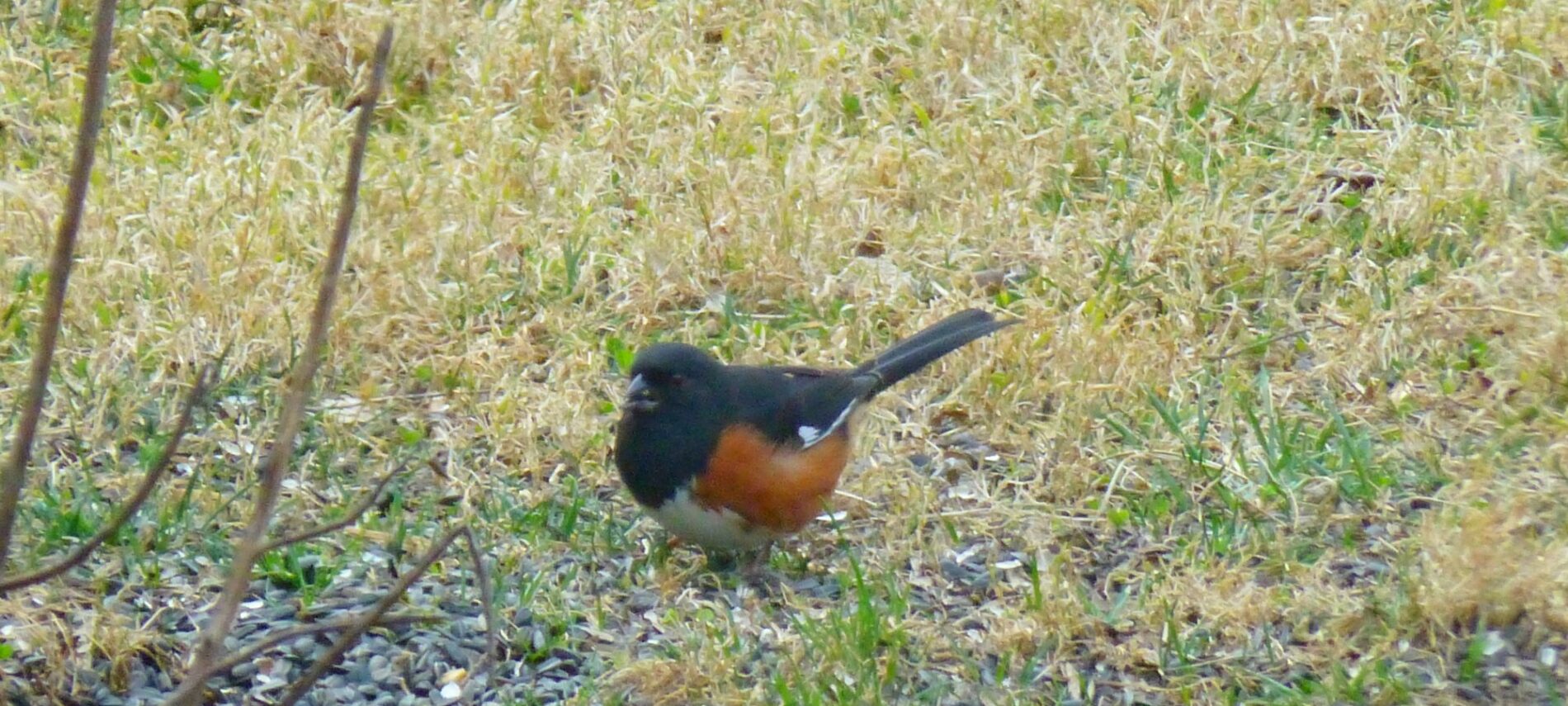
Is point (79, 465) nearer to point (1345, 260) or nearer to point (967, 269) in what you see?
point (967, 269)

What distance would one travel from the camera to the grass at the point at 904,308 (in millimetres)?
3799

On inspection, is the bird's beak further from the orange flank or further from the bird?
the orange flank

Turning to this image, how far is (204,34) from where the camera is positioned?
6473 millimetres

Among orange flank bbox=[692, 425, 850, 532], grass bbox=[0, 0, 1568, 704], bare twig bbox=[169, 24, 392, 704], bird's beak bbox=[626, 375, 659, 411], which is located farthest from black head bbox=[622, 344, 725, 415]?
bare twig bbox=[169, 24, 392, 704]

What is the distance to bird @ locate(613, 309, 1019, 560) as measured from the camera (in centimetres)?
398

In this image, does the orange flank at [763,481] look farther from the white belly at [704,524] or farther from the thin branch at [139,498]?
the thin branch at [139,498]

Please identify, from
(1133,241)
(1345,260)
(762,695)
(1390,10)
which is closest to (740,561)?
(762,695)

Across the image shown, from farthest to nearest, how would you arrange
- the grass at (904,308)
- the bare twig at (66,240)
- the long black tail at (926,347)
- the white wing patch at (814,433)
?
the long black tail at (926,347), the white wing patch at (814,433), the grass at (904,308), the bare twig at (66,240)

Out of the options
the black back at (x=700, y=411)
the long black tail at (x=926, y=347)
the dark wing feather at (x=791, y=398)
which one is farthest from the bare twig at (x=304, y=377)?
the long black tail at (x=926, y=347)

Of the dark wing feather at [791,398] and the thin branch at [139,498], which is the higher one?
the thin branch at [139,498]

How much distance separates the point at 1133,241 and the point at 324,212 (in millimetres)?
2336

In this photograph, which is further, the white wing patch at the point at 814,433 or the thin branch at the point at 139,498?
the white wing patch at the point at 814,433

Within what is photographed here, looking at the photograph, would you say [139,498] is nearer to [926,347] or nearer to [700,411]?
[700,411]

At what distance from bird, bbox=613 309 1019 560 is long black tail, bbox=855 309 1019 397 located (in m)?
0.31
